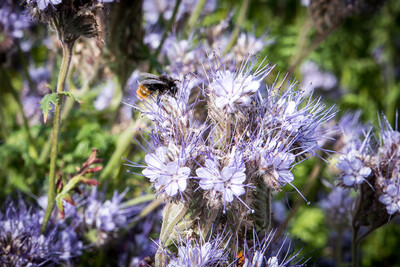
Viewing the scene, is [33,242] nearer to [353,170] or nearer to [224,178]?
[224,178]

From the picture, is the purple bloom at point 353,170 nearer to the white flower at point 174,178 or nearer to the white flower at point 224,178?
the white flower at point 224,178

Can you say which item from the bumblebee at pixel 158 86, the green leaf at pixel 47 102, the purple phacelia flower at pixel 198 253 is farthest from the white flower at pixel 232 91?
the green leaf at pixel 47 102

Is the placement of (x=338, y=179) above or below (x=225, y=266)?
above

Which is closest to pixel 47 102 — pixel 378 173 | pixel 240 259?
pixel 240 259

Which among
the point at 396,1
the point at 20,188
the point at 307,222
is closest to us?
the point at 20,188

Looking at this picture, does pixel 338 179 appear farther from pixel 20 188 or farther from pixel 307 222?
pixel 20 188

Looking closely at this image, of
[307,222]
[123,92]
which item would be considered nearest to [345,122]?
[307,222]

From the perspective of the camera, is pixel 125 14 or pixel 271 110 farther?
pixel 125 14

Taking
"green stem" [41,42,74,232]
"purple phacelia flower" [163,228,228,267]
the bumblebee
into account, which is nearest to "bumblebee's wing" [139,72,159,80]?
the bumblebee
